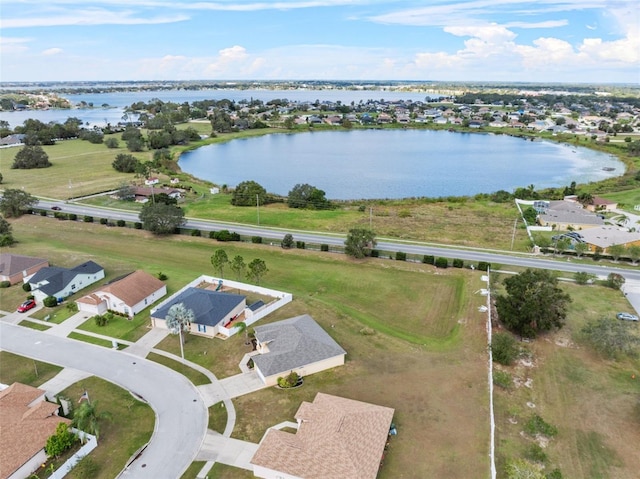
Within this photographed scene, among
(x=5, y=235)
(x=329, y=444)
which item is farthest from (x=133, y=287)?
(x=5, y=235)

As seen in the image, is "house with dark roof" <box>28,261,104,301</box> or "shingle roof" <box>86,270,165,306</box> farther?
"house with dark roof" <box>28,261,104,301</box>

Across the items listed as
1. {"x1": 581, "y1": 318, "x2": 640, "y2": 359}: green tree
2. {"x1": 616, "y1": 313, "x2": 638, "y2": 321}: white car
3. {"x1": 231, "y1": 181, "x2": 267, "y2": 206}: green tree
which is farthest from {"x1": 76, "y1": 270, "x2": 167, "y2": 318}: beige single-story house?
{"x1": 616, "y1": 313, "x2": 638, "y2": 321}: white car

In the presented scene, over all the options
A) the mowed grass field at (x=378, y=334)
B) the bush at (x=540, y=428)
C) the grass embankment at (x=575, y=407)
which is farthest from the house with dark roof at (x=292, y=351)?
the bush at (x=540, y=428)

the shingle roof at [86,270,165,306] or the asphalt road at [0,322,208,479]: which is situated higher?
the shingle roof at [86,270,165,306]

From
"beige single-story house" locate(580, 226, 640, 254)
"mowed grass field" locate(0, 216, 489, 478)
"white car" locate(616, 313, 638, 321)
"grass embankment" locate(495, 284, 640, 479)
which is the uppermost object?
"beige single-story house" locate(580, 226, 640, 254)

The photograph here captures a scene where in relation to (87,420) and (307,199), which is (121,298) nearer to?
(87,420)

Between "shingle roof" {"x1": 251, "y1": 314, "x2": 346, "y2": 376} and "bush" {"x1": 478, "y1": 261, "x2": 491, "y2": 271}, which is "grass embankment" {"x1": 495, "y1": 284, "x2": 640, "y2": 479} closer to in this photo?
"bush" {"x1": 478, "y1": 261, "x2": 491, "y2": 271}

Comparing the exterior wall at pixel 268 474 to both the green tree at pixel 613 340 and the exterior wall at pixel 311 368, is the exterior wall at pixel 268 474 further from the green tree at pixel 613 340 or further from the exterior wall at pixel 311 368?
the green tree at pixel 613 340

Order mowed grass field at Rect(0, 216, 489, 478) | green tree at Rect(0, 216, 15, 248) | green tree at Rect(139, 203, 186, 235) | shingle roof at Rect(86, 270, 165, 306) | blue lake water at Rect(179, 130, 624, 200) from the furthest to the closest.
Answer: blue lake water at Rect(179, 130, 624, 200)
green tree at Rect(139, 203, 186, 235)
green tree at Rect(0, 216, 15, 248)
shingle roof at Rect(86, 270, 165, 306)
mowed grass field at Rect(0, 216, 489, 478)

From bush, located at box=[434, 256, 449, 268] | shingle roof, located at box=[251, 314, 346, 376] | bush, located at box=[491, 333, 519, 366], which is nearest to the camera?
Result: shingle roof, located at box=[251, 314, 346, 376]
